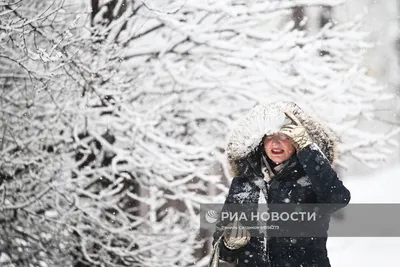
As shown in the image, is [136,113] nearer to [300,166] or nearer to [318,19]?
[318,19]

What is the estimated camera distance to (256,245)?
2.50 meters

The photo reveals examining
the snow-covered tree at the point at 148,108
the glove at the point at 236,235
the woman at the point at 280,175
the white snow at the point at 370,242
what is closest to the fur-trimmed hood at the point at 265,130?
the woman at the point at 280,175

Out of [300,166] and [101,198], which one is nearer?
[300,166]

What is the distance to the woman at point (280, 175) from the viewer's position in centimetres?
235

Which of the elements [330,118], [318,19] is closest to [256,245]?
[330,118]

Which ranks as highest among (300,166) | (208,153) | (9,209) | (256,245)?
(208,153)

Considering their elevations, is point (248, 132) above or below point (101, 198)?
below

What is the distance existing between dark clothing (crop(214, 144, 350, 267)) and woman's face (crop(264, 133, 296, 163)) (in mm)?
34

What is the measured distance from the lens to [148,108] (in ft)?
19.8

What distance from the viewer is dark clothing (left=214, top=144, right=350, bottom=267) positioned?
233cm

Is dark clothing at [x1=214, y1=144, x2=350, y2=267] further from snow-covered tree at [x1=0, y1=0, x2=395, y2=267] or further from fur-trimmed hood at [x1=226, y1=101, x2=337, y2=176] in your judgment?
snow-covered tree at [x1=0, y1=0, x2=395, y2=267]

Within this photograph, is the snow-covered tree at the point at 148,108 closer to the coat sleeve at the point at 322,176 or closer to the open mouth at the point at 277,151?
the open mouth at the point at 277,151

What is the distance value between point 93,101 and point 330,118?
8.35ft

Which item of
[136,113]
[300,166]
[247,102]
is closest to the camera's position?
[300,166]
